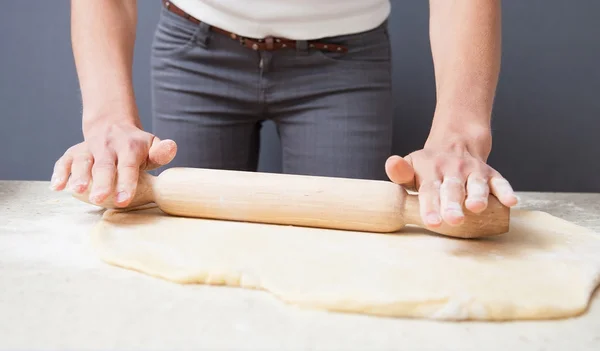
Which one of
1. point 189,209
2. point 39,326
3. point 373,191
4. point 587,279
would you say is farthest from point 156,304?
point 587,279

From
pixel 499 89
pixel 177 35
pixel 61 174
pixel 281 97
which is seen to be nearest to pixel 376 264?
pixel 61 174

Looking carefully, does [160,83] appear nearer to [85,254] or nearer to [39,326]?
[85,254]

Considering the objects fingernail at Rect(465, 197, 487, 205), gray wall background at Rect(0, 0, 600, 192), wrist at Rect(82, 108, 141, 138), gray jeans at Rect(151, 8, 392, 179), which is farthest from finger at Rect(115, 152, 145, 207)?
gray wall background at Rect(0, 0, 600, 192)

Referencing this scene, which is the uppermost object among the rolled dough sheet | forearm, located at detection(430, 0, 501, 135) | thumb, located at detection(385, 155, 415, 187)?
forearm, located at detection(430, 0, 501, 135)

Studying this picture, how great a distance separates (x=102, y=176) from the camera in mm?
974

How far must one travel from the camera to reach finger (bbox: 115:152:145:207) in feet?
3.19

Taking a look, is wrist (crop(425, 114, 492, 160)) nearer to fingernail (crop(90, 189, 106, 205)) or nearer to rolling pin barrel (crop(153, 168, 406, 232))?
rolling pin barrel (crop(153, 168, 406, 232))

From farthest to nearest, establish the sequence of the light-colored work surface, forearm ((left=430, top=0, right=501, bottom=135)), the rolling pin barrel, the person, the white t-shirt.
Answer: the white t-shirt → the person → forearm ((left=430, top=0, right=501, bottom=135)) → the rolling pin barrel → the light-colored work surface

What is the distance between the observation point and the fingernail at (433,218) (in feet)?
2.80

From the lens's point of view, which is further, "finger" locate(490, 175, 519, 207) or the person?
the person

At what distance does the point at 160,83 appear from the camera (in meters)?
1.47

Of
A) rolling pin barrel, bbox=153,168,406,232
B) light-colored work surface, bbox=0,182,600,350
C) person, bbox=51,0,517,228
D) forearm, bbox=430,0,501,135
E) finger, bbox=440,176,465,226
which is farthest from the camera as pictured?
person, bbox=51,0,517,228

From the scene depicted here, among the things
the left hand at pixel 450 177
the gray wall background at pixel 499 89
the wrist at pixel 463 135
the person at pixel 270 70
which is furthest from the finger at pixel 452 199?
the gray wall background at pixel 499 89

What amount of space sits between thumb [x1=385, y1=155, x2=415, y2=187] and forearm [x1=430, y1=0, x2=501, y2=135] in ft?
0.50
